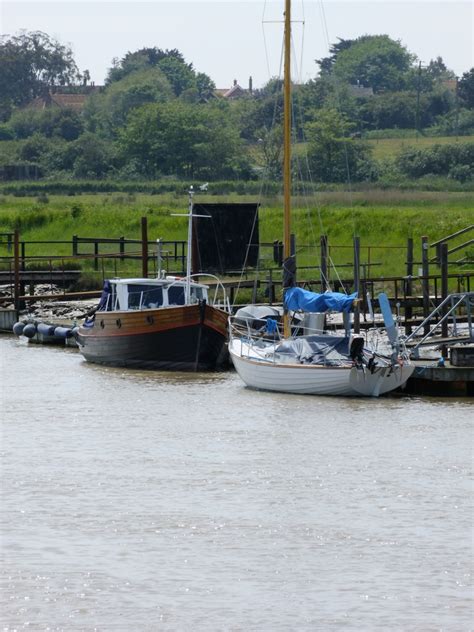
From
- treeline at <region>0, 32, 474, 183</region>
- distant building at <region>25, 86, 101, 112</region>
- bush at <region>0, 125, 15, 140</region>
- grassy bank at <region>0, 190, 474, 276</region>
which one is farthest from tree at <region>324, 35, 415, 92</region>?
grassy bank at <region>0, 190, 474, 276</region>

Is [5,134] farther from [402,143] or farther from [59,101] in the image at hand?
[402,143]

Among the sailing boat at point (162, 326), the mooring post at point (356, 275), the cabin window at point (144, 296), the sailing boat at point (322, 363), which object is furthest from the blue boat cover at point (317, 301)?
the cabin window at point (144, 296)

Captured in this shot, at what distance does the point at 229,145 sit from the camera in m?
111

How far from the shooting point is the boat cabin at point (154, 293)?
39469 mm

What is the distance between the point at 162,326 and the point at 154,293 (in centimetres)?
126

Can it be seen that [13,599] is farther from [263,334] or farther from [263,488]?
[263,334]

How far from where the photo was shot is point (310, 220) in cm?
5594

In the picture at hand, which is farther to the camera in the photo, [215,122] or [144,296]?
[215,122]

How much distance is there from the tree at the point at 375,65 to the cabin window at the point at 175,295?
145646 mm

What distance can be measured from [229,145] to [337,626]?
9482cm

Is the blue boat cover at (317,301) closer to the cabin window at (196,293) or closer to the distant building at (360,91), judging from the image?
the cabin window at (196,293)

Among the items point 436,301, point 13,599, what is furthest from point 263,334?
point 13,599

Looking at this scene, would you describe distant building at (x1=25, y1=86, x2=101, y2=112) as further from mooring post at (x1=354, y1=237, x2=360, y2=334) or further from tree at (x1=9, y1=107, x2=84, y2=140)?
mooring post at (x1=354, y1=237, x2=360, y2=334)

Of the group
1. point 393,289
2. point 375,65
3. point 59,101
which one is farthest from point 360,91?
point 393,289
